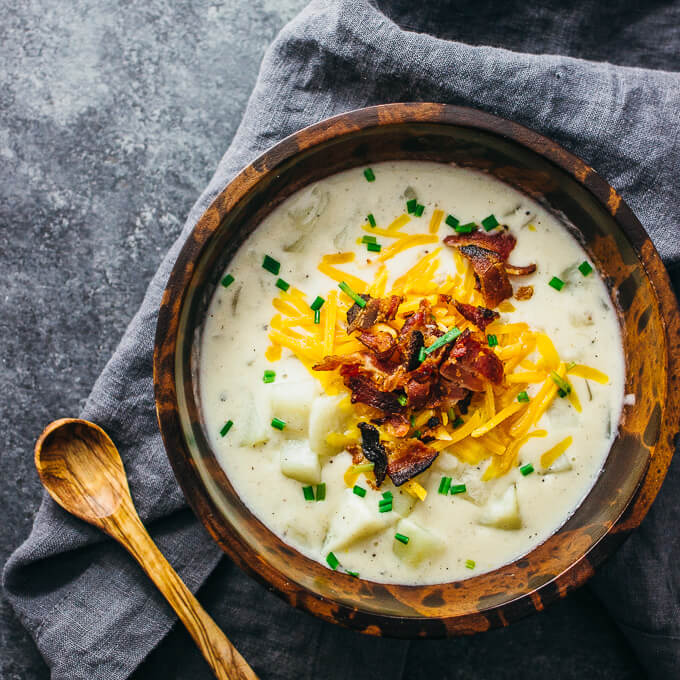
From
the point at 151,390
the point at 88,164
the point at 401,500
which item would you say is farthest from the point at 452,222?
the point at 88,164

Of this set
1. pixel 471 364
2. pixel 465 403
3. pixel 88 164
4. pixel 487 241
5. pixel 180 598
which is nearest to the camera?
pixel 471 364

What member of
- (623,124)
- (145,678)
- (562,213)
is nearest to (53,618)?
(145,678)

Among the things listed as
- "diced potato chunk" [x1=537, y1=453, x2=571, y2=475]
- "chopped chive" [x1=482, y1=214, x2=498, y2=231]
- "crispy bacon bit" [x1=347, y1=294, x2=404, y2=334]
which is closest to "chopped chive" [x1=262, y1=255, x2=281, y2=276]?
"crispy bacon bit" [x1=347, y1=294, x2=404, y2=334]

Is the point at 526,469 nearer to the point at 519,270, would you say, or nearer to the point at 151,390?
the point at 519,270

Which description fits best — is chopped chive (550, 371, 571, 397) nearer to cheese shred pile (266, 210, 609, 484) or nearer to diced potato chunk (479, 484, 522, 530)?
cheese shred pile (266, 210, 609, 484)

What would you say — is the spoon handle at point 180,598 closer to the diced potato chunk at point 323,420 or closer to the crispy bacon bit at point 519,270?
the diced potato chunk at point 323,420

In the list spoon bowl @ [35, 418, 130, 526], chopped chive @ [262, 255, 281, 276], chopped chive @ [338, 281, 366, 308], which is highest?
chopped chive @ [338, 281, 366, 308]
